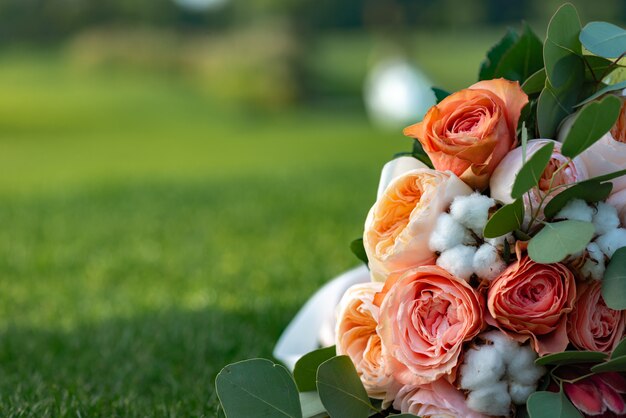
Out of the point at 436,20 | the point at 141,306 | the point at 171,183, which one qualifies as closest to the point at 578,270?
the point at 141,306

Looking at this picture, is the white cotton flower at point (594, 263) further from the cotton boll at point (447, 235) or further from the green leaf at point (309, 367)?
the green leaf at point (309, 367)

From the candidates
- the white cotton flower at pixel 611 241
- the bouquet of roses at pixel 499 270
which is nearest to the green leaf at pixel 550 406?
the bouquet of roses at pixel 499 270

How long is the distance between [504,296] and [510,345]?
0.23 ft

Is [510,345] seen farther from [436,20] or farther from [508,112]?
[436,20]

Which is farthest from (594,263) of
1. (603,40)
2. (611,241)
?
(603,40)

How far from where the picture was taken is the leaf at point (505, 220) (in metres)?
1.15

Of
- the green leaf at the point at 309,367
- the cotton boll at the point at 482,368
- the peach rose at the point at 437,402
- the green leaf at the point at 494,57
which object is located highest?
the green leaf at the point at 494,57

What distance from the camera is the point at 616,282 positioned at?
3.77 feet

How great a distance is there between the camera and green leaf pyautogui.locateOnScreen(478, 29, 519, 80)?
5.02 feet

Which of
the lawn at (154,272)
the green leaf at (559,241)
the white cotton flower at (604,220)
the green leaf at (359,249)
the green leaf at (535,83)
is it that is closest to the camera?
the green leaf at (559,241)

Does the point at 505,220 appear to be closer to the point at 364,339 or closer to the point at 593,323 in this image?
the point at 593,323

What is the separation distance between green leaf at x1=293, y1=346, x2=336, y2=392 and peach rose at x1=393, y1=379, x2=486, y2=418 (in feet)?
0.54

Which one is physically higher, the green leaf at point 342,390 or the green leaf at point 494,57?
the green leaf at point 494,57

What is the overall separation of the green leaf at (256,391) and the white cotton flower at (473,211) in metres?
0.35
